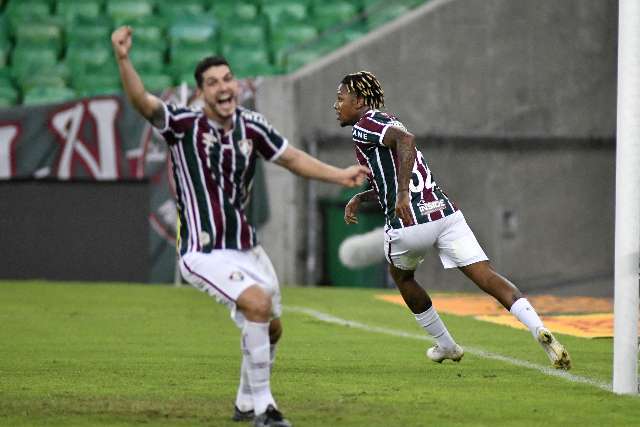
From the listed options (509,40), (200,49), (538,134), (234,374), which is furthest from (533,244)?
(234,374)

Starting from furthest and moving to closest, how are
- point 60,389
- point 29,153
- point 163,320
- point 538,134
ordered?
point 538,134, point 29,153, point 163,320, point 60,389

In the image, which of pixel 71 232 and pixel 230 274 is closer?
pixel 230 274

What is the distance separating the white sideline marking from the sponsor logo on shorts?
1.25 meters

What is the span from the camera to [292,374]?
28.4 ft

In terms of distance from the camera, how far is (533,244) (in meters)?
20.2

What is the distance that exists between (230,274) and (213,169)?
0.51m

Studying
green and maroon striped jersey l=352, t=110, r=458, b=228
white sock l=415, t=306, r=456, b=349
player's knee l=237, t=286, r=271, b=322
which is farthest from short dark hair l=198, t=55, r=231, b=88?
white sock l=415, t=306, r=456, b=349

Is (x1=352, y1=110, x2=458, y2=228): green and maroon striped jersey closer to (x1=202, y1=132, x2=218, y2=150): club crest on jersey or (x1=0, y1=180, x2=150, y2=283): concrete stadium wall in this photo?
(x1=202, y1=132, x2=218, y2=150): club crest on jersey

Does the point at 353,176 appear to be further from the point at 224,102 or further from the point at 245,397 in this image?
the point at 245,397

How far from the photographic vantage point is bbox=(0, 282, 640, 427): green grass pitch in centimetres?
677

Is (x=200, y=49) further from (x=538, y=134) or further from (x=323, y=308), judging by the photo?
(x=323, y=308)

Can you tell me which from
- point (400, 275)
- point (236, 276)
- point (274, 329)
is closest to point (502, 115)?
point (400, 275)

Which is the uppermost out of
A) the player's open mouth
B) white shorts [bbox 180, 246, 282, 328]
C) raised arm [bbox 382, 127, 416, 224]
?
the player's open mouth

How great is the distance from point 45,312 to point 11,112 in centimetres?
611
